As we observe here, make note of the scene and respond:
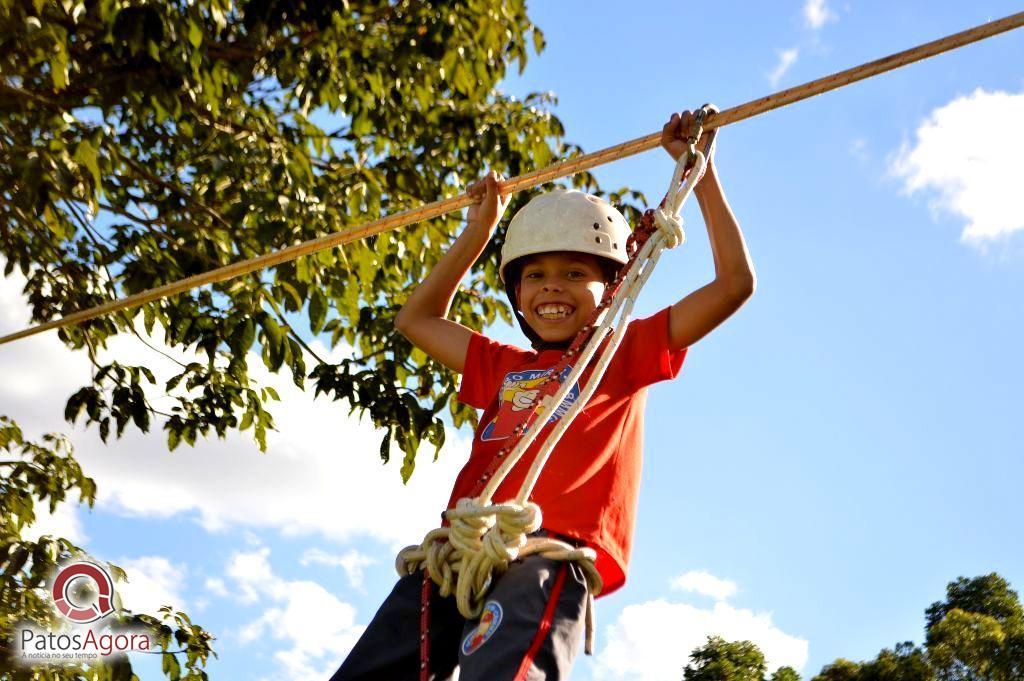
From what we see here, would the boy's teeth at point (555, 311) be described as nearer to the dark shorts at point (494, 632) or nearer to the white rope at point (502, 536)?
the white rope at point (502, 536)

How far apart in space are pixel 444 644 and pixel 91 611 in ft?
7.54

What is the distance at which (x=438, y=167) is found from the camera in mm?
5250

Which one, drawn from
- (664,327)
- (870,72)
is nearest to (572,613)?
(664,327)

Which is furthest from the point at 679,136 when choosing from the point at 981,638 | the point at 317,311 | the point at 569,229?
the point at 981,638

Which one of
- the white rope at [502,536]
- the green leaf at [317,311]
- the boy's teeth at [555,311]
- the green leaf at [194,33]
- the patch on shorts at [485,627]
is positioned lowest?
the patch on shorts at [485,627]

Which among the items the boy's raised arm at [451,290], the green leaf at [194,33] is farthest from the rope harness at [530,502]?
the green leaf at [194,33]

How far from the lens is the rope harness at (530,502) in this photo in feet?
6.72

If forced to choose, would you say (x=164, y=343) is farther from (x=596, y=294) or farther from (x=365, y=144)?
(x=596, y=294)

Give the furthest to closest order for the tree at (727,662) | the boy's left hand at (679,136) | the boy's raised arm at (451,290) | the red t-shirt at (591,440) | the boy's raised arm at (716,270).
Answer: the tree at (727,662) → the boy's raised arm at (451,290) → the boy's left hand at (679,136) → the boy's raised arm at (716,270) → the red t-shirt at (591,440)

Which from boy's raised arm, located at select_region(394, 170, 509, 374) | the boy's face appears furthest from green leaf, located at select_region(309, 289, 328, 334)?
the boy's face

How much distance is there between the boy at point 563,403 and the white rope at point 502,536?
0.03 meters

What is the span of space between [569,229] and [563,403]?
0.37m

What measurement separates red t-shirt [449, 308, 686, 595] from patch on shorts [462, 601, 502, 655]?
20 cm

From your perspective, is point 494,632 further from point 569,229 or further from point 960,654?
point 960,654
